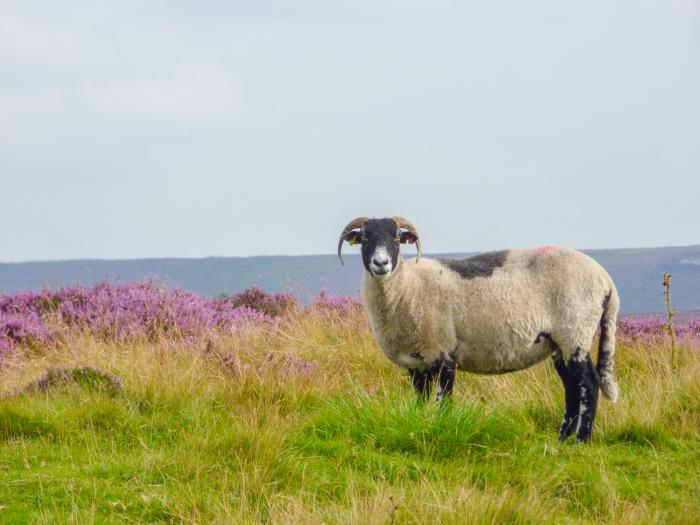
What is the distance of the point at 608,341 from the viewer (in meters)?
8.73

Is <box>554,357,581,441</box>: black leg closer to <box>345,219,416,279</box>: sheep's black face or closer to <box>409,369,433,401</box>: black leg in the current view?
<box>409,369,433,401</box>: black leg

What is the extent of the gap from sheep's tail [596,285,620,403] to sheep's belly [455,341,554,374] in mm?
742

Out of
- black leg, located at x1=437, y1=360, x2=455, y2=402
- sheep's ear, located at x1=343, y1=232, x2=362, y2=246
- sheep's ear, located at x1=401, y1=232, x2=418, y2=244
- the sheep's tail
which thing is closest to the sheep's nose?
sheep's ear, located at x1=343, y1=232, x2=362, y2=246

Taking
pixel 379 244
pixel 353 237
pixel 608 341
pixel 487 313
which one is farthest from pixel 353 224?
pixel 608 341

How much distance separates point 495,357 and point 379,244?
64.2 inches

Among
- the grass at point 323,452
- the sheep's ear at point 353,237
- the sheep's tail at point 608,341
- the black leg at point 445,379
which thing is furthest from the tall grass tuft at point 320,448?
the sheep's ear at point 353,237

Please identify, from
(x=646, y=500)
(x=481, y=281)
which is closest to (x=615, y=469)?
(x=646, y=500)

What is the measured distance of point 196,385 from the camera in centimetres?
905

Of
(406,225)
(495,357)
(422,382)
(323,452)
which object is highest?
(406,225)

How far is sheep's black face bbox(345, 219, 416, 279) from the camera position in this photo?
7801 millimetres

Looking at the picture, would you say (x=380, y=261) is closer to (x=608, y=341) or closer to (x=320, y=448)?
(x=320, y=448)

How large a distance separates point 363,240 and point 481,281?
128 centimetres

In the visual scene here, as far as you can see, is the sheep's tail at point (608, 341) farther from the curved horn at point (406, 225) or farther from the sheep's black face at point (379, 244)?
the sheep's black face at point (379, 244)

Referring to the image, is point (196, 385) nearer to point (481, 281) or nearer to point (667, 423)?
point (481, 281)
